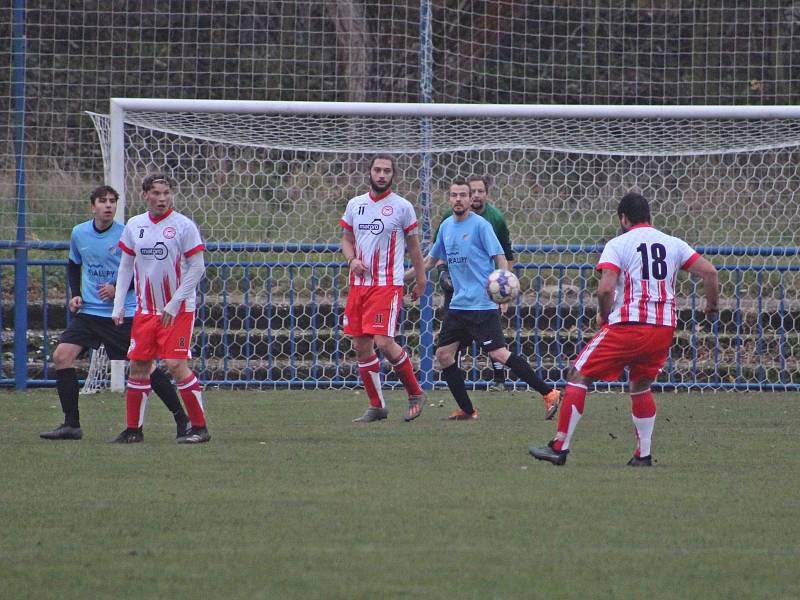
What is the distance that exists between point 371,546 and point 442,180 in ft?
34.1

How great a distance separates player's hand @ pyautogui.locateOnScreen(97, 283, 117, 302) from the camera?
8.88m

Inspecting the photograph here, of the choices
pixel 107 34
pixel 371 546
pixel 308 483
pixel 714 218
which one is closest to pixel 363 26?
pixel 107 34

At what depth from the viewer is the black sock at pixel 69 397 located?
8875 millimetres

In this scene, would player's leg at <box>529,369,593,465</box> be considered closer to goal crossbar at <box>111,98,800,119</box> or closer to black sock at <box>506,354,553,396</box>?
black sock at <box>506,354,553,396</box>

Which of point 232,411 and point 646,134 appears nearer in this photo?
point 232,411

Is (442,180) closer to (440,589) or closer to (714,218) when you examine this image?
(714,218)

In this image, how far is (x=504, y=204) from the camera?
14.4 meters

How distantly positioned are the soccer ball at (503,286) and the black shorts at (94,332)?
8.35ft

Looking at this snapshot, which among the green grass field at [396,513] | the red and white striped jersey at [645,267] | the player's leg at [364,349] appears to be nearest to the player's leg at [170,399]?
the green grass field at [396,513]

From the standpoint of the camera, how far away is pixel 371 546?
5289mm

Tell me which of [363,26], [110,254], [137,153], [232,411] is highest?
[363,26]

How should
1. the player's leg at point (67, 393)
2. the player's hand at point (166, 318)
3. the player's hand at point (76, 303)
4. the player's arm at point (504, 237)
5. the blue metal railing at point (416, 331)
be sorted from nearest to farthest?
the player's hand at point (166, 318) < the player's leg at point (67, 393) < the player's hand at point (76, 303) < the player's arm at point (504, 237) < the blue metal railing at point (416, 331)

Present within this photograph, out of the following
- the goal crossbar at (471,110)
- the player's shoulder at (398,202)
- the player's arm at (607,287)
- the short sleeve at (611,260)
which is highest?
the goal crossbar at (471,110)

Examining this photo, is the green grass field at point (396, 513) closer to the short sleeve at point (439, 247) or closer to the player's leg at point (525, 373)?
the player's leg at point (525, 373)
